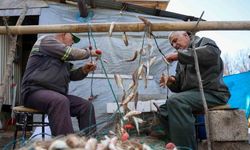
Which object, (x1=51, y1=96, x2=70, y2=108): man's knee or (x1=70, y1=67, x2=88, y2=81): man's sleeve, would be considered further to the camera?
(x1=70, y1=67, x2=88, y2=81): man's sleeve

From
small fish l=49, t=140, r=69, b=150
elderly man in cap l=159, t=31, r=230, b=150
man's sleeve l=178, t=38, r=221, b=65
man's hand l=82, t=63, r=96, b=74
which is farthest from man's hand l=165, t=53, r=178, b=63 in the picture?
small fish l=49, t=140, r=69, b=150

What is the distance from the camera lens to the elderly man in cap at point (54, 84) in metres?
4.16

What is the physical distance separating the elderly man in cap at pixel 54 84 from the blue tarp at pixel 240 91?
12.1 ft

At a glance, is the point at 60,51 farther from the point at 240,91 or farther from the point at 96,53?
the point at 240,91

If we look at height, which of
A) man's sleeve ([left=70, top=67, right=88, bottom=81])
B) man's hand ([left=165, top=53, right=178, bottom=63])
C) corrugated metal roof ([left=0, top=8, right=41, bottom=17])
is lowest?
man's sleeve ([left=70, top=67, right=88, bottom=81])

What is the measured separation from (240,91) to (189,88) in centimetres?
331

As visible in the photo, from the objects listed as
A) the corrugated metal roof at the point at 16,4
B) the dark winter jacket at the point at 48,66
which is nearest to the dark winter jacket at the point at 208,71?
the dark winter jacket at the point at 48,66

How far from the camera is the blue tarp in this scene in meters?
7.41

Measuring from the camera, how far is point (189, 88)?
15.3 ft

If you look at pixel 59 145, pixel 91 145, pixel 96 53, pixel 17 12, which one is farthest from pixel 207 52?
pixel 17 12

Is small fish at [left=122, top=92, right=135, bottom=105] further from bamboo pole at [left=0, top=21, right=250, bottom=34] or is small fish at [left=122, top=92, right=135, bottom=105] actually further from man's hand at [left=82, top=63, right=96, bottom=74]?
man's hand at [left=82, top=63, right=96, bottom=74]

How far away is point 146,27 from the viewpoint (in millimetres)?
3541

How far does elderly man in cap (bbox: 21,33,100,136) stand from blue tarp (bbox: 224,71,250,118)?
12.1ft

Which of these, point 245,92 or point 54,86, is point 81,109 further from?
point 245,92
